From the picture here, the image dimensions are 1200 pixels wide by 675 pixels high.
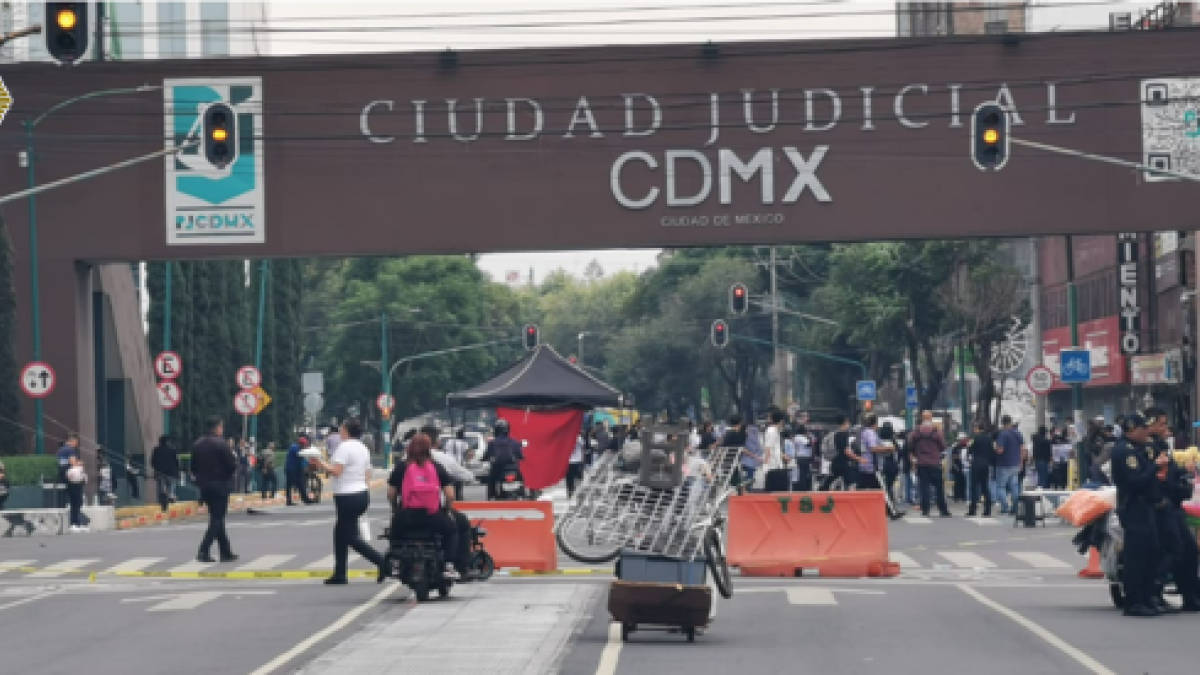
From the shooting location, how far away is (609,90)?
4288 centimetres

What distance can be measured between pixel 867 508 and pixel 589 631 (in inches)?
298

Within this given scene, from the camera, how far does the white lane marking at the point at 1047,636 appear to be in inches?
567

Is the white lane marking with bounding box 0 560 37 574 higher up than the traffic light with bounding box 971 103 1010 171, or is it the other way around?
the traffic light with bounding box 971 103 1010 171

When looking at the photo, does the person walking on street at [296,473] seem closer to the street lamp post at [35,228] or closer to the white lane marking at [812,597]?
the street lamp post at [35,228]

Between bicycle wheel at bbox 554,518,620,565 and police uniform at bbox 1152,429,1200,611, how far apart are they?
4.96m

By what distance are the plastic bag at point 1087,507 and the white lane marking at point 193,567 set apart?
454 inches

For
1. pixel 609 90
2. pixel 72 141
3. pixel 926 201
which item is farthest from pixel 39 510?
pixel 926 201

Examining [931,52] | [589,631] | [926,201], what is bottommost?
[589,631]

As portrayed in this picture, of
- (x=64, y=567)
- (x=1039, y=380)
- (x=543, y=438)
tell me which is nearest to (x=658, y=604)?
(x=64, y=567)

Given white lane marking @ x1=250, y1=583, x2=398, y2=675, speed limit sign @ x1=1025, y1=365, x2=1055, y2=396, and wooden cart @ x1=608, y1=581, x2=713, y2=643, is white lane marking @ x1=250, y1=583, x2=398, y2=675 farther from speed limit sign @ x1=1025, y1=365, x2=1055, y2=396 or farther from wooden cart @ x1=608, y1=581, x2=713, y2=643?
speed limit sign @ x1=1025, y1=365, x2=1055, y2=396

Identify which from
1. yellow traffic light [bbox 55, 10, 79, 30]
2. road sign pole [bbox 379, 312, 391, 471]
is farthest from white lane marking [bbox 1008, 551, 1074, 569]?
road sign pole [bbox 379, 312, 391, 471]

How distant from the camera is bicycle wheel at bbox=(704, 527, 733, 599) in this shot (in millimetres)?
17047

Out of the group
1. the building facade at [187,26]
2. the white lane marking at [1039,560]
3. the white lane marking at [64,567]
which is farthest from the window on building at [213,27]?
the white lane marking at [1039,560]

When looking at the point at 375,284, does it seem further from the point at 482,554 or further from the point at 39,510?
the point at 482,554
